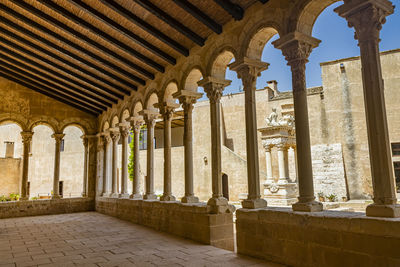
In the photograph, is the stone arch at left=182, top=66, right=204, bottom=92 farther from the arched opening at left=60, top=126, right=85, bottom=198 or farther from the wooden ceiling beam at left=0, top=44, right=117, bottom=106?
the arched opening at left=60, top=126, right=85, bottom=198

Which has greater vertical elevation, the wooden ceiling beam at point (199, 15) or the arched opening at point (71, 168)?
the wooden ceiling beam at point (199, 15)

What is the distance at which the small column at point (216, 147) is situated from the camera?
554 cm

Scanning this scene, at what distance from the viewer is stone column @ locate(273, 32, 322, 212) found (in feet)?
13.2

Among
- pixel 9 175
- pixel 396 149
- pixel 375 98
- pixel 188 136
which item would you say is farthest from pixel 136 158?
pixel 9 175

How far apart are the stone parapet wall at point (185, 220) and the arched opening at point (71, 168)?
12070 mm

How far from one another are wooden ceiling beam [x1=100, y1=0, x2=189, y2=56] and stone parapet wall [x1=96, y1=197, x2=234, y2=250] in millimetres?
3288

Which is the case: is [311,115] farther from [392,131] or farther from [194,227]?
[194,227]

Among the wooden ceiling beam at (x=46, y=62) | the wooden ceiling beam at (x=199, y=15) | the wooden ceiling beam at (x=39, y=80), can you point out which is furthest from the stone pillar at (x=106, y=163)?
the wooden ceiling beam at (x=199, y=15)

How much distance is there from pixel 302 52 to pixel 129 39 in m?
3.93

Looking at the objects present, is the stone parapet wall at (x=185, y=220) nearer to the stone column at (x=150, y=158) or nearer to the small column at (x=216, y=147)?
the small column at (x=216, y=147)

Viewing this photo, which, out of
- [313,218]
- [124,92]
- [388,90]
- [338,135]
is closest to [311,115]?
[338,135]

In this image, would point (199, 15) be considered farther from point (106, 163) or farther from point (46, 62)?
point (106, 163)

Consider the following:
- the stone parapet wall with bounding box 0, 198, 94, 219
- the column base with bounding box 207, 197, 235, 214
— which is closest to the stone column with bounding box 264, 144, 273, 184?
the column base with bounding box 207, 197, 235, 214

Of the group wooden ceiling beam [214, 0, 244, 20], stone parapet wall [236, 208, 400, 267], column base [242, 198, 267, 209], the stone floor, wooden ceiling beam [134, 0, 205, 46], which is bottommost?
the stone floor
